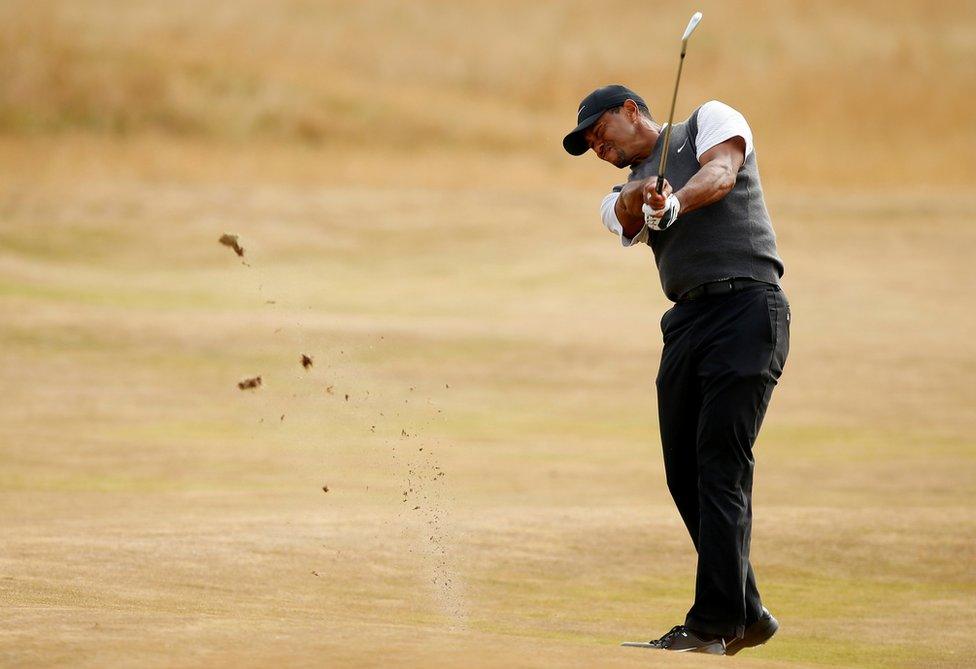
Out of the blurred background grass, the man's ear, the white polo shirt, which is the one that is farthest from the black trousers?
the blurred background grass

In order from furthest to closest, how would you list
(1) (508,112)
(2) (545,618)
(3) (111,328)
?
(1) (508,112) < (3) (111,328) < (2) (545,618)

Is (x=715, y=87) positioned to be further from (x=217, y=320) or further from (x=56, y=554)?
(x=56, y=554)

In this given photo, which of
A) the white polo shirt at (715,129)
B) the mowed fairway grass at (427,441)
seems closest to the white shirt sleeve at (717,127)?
the white polo shirt at (715,129)

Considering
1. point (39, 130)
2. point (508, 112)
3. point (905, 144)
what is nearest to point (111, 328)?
point (39, 130)

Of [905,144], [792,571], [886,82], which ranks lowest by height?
[792,571]

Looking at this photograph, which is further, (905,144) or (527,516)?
(905,144)

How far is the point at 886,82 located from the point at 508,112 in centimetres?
966

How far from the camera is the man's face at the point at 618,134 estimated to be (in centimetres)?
522

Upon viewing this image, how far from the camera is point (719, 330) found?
5.06m

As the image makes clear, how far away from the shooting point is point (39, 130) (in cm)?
3562

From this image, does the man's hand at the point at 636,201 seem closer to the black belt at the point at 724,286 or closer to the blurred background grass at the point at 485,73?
the black belt at the point at 724,286

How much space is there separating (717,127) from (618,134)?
38cm

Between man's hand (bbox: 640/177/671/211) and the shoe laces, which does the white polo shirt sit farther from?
the shoe laces

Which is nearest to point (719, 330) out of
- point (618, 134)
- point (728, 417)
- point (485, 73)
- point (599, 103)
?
point (728, 417)
